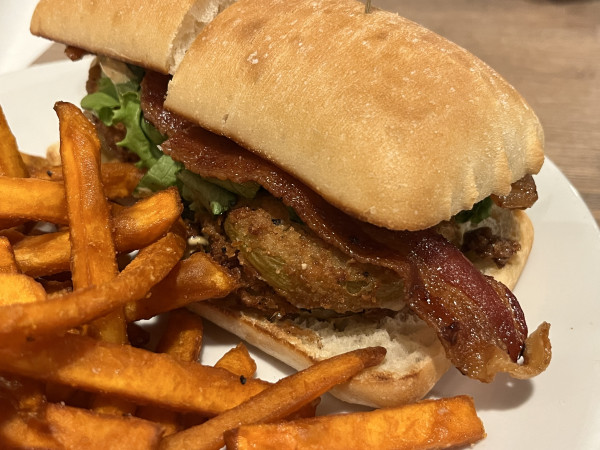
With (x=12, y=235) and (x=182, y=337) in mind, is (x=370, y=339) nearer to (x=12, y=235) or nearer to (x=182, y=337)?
(x=182, y=337)

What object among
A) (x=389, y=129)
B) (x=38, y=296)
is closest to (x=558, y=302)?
(x=389, y=129)

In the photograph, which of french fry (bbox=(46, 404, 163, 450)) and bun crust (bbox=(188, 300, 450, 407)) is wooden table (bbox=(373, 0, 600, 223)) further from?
french fry (bbox=(46, 404, 163, 450))

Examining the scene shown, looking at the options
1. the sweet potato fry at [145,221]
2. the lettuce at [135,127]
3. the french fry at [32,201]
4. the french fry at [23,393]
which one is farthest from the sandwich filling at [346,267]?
the french fry at [23,393]

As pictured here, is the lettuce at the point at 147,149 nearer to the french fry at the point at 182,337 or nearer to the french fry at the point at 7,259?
the french fry at the point at 182,337

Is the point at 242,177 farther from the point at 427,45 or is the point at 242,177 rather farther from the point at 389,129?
the point at 427,45

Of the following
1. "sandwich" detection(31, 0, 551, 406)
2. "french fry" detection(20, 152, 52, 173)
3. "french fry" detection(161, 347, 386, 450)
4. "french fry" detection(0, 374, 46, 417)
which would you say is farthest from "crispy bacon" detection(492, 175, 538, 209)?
"french fry" detection(20, 152, 52, 173)

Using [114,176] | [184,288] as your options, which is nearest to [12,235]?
[114,176]
